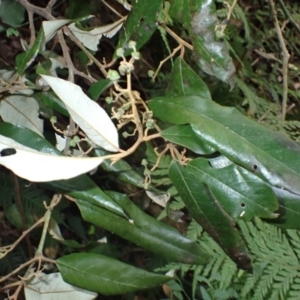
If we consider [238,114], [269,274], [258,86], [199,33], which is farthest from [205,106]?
[258,86]

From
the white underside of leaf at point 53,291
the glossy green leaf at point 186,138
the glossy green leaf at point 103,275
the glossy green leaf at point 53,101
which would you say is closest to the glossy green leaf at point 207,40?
the glossy green leaf at point 186,138

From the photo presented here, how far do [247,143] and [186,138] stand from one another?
10 cm

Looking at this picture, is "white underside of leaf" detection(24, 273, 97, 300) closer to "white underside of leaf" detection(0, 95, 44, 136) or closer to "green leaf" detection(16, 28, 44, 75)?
"white underside of leaf" detection(0, 95, 44, 136)

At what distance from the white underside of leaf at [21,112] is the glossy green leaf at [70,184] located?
113 mm

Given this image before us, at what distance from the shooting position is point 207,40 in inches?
31.7

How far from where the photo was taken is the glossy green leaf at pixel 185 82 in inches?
32.4

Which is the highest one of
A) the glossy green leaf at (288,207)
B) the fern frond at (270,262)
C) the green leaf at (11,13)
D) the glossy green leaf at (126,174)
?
the green leaf at (11,13)

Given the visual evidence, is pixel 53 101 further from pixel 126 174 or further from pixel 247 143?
pixel 247 143

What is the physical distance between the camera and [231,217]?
73cm

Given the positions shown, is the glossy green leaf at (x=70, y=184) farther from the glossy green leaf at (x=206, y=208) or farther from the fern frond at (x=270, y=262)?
the fern frond at (x=270, y=262)

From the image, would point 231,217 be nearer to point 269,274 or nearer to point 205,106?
point 205,106

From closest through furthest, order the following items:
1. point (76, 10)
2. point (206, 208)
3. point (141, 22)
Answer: point (206, 208), point (141, 22), point (76, 10)

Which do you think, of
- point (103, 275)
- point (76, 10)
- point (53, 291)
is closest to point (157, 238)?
point (103, 275)

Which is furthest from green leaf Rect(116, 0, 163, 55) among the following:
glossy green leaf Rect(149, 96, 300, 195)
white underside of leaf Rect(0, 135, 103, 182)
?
white underside of leaf Rect(0, 135, 103, 182)
